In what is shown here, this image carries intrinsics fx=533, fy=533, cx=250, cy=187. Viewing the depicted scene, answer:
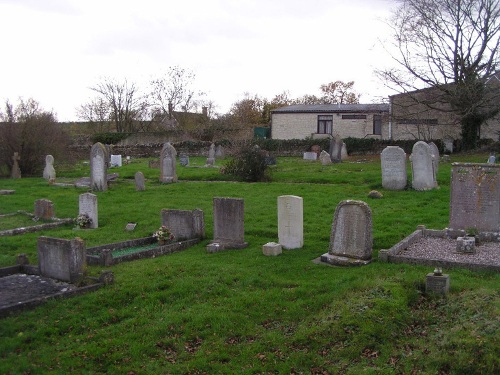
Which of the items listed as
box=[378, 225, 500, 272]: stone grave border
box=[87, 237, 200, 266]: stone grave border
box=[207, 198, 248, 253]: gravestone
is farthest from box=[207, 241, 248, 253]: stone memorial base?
box=[378, 225, 500, 272]: stone grave border

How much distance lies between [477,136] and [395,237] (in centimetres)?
2759

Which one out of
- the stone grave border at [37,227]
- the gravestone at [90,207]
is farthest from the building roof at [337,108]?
the gravestone at [90,207]

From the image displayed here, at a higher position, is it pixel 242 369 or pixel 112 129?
pixel 112 129

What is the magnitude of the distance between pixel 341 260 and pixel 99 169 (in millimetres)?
13953

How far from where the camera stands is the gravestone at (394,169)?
60.8 feet

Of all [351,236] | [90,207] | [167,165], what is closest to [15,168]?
[167,165]

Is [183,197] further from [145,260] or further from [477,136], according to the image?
[477,136]

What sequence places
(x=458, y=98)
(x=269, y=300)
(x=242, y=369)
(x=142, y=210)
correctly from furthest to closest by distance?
(x=458, y=98) < (x=142, y=210) < (x=269, y=300) < (x=242, y=369)

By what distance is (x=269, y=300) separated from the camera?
812cm

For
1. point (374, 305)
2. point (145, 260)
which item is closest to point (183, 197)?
point (145, 260)

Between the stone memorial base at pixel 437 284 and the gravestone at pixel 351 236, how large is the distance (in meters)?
1.77

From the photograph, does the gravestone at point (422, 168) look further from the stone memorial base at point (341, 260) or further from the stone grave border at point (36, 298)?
the stone grave border at point (36, 298)

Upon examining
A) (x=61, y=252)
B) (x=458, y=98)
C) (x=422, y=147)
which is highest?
(x=458, y=98)

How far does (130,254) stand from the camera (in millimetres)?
10859
